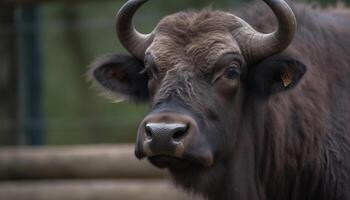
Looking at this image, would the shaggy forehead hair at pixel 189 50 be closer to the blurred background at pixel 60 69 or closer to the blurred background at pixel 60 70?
the blurred background at pixel 60 70

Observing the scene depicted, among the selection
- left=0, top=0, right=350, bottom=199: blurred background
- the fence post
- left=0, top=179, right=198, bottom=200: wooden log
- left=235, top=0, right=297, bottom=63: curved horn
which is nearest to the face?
left=235, top=0, right=297, bottom=63: curved horn

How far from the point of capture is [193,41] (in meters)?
7.07

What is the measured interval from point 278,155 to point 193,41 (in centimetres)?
116

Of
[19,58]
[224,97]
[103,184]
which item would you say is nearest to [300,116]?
[224,97]

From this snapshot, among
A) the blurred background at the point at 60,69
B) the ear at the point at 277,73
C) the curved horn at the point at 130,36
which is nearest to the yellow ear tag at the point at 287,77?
the ear at the point at 277,73

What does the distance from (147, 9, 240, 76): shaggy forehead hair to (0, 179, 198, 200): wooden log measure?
4.02m

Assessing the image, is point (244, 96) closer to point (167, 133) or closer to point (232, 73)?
point (232, 73)

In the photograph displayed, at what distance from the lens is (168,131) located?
21.4ft

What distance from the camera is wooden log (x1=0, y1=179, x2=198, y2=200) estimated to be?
36.9 ft

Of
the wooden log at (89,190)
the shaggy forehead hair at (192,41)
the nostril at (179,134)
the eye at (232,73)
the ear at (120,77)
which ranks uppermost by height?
the shaggy forehead hair at (192,41)

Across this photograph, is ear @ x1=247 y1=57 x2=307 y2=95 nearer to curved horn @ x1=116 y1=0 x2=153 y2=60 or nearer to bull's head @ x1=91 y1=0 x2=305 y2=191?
bull's head @ x1=91 y1=0 x2=305 y2=191

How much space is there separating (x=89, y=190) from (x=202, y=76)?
5047 millimetres

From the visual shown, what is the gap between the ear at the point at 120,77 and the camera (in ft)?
25.3

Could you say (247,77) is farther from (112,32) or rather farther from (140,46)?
(112,32)
